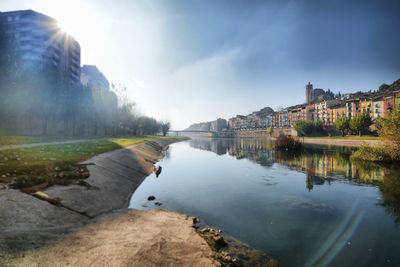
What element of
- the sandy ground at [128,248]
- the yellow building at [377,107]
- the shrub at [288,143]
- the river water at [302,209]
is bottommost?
the river water at [302,209]

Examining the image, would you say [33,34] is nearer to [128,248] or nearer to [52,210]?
[52,210]

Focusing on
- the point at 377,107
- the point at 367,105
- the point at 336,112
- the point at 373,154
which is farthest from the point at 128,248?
the point at 336,112

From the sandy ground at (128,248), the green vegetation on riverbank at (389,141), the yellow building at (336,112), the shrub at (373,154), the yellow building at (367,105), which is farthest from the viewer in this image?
the yellow building at (336,112)

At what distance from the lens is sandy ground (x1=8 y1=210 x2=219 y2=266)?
28.3ft

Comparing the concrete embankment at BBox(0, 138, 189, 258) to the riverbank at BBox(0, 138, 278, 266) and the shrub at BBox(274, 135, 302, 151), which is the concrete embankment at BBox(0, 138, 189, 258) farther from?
the shrub at BBox(274, 135, 302, 151)

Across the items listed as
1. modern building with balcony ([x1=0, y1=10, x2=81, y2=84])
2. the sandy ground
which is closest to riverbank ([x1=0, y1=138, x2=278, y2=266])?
the sandy ground

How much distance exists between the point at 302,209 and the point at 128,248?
14.5 metres

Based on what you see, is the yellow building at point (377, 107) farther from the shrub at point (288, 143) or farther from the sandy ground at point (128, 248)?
the sandy ground at point (128, 248)

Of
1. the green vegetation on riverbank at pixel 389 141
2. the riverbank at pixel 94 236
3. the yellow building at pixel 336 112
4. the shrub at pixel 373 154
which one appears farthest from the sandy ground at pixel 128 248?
the yellow building at pixel 336 112

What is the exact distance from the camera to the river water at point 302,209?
12102mm

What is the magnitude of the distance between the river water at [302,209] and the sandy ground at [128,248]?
397cm

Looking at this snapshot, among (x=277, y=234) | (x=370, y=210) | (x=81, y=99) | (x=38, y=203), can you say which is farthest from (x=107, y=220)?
(x=81, y=99)

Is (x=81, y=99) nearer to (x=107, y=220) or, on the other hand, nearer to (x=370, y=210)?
(x=107, y=220)

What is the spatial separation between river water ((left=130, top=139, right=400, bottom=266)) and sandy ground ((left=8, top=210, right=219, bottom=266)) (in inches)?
156
